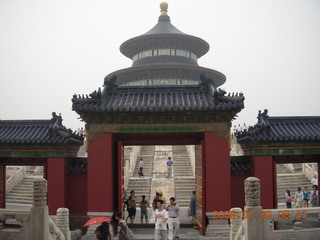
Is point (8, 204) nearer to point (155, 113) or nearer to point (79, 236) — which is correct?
point (79, 236)

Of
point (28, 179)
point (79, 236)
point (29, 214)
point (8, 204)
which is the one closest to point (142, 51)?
point (28, 179)

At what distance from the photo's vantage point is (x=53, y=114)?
51.2 feet

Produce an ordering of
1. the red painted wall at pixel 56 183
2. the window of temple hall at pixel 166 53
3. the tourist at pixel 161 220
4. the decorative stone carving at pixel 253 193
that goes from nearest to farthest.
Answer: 1. the decorative stone carving at pixel 253 193
2. the tourist at pixel 161 220
3. the red painted wall at pixel 56 183
4. the window of temple hall at pixel 166 53

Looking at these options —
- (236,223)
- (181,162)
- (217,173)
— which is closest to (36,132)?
(217,173)

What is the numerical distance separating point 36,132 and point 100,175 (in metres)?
4.21

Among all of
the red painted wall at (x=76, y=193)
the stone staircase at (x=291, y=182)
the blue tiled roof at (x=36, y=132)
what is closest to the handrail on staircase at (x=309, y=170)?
the stone staircase at (x=291, y=182)

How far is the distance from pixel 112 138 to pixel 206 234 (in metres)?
5.07

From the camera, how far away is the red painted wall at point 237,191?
14266 mm

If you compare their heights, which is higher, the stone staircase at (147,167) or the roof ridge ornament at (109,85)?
the roof ridge ornament at (109,85)

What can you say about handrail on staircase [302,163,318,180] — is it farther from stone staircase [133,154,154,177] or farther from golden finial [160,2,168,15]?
golden finial [160,2,168,15]

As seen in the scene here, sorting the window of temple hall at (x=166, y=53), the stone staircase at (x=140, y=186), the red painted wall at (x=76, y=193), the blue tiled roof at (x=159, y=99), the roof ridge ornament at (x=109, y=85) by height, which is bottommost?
the stone staircase at (x=140, y=186)

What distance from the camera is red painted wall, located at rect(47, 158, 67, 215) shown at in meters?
14.2

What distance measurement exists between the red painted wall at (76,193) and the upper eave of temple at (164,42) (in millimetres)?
20583

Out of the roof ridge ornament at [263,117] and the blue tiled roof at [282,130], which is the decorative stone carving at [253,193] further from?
the roof ridge ornament at [263,117]
